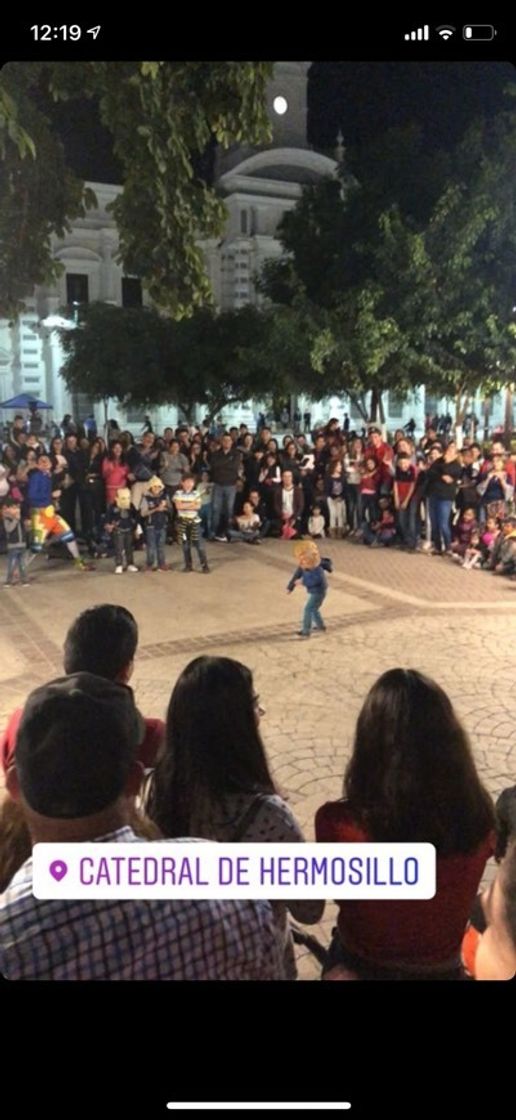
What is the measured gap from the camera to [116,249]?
2904 millimetres

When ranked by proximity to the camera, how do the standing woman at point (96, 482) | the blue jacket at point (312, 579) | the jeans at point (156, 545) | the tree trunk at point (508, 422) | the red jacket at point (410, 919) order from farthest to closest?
the tree trunk at point (508, 422) → the jeans at point (156, 545) → the blue jacket at point (312, 579) → the standing woman at point (96, 482) → the red jacket at point (410, 919)

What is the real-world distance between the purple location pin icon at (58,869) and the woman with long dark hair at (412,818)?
0.45 metres

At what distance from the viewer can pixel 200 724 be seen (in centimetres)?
162

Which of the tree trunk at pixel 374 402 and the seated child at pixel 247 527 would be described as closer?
the seated child at pixel 247 527

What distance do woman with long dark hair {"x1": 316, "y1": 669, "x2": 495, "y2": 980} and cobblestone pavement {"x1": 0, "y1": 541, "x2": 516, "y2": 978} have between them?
0.98 metres

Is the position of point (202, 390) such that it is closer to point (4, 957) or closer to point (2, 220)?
point (2, 220)

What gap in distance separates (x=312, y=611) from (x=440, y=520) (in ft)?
6.48

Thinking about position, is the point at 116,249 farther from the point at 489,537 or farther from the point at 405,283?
the point at 405,283

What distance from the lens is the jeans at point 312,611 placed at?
4.67 m

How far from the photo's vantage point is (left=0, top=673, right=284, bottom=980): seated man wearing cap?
1.10m

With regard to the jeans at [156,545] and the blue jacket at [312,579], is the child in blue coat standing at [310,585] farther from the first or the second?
the jeans at [156,545]
